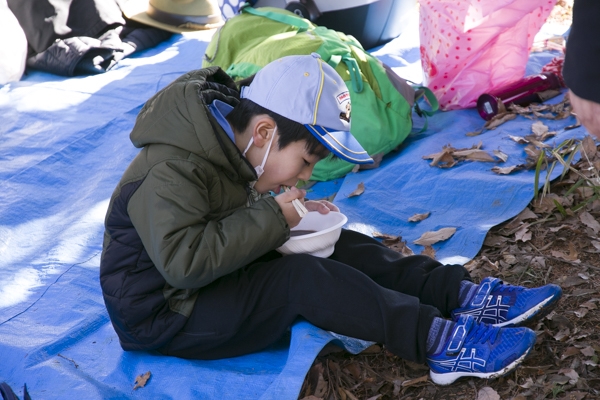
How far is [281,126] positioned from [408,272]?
72 centimetres

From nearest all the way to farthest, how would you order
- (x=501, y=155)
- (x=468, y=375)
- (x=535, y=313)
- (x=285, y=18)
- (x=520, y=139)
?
1. (x=468, y=375)
2. (x=535, y=313)
3. (x=501, y=155)
4. (x=520, y=139)
5. (x=285, y=18)

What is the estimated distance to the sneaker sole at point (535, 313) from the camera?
6.81 feet

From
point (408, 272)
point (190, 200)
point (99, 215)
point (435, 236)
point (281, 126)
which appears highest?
point (281, 126)

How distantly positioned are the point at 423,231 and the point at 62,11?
4.01 m

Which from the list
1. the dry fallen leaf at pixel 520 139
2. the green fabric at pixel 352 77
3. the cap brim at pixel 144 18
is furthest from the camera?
the cap brim at pixel 144 18

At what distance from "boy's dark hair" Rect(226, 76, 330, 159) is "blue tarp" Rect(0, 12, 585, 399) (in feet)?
2.03

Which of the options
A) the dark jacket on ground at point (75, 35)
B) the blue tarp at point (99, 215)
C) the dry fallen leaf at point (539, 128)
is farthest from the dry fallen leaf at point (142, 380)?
the dark jacket on ground at point (75, 35)

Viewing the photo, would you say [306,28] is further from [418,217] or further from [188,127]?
[188,127]

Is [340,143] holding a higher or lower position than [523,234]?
higher

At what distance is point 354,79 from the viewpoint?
3564 mm

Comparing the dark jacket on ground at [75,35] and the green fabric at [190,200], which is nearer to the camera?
the green fabric at [190,200]

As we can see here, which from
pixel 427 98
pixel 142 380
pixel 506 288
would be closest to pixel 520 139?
pixel 427 98

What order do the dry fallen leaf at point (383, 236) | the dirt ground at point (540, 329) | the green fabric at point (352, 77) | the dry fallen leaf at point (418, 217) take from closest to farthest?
the dirt ground at point (540, 329), the dry fallen leaf at point (383, 236), the dry fallen leaf at point (418, 217), the green fabric at point (352, 77)

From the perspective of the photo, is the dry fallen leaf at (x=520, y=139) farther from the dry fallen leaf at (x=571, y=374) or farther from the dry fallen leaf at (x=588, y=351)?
the dry fallen leaf at (x=571, y=374)
